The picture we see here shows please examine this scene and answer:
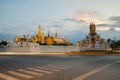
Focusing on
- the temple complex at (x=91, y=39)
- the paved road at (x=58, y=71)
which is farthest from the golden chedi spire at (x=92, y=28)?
the paved road at (x=58, y=71)

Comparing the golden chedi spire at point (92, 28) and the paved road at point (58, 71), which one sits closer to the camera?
the paved road at point (58, 71)

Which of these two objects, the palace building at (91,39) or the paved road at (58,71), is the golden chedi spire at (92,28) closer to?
the palace building at (91,39)

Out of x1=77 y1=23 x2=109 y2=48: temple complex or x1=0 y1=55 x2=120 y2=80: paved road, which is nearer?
x1=0 y1=55 x2=120 y2=80: paved road

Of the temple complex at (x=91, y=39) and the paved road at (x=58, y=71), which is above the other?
the temple complex at (x=91, y=39)

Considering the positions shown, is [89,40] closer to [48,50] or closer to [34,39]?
[34,39]

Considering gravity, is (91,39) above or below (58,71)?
above

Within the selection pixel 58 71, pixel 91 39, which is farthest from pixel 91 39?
pixel 58 71

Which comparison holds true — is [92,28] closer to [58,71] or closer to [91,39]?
[91,39]

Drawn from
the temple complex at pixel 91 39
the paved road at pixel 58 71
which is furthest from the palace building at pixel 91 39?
the paved road at pixel 58 71

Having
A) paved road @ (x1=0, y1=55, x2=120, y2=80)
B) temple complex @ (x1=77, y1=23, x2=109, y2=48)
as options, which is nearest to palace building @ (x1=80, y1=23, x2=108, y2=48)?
temple complex @ (x1=77, y1=23, x2=109, y2=48)

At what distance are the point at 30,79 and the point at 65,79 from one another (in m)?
1.42

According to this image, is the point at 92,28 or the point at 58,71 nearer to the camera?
the point at 58,71

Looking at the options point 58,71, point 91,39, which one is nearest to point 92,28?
point 91,39

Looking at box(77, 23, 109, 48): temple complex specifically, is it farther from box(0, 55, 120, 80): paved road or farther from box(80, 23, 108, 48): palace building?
box(0, 55, 120, 80): paved road
